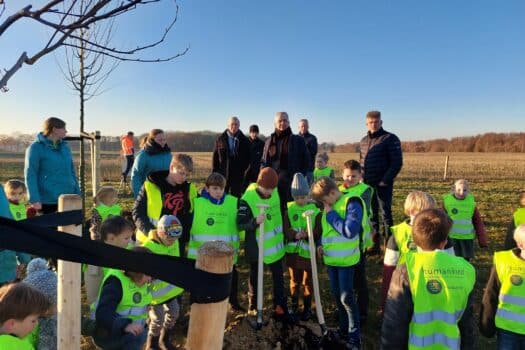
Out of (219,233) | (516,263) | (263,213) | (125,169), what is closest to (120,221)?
(219,233)

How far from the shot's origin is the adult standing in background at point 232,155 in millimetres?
5957

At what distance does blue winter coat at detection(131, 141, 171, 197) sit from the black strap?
347cm

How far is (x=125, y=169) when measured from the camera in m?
13.7

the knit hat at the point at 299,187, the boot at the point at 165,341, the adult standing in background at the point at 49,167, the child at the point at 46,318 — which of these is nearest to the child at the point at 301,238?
the knit hat at the point at 299,187

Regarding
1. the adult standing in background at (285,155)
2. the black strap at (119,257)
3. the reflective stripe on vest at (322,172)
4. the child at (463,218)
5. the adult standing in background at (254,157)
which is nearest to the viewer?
the black strap at (119,257)

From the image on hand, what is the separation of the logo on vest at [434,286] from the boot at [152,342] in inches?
93.3

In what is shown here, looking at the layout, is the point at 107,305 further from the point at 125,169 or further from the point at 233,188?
the point at 125,169

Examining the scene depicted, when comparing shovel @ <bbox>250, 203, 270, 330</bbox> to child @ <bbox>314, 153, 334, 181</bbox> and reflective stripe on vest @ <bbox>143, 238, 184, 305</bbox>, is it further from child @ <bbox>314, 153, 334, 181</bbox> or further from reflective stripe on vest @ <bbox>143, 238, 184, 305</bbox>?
child @ <bbox>314, 153, 334, 181</bbox>

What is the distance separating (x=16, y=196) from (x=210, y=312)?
4445 millimetres

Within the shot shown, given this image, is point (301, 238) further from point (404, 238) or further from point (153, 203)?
point (153, 203)

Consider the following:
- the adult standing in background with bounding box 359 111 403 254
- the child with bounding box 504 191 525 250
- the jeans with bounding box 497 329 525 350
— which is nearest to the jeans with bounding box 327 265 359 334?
the jeans with bounding box 497 329 525 350

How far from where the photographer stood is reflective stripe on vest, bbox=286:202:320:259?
418cm

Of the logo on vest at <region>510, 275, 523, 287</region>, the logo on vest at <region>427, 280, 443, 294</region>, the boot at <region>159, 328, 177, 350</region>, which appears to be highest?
the logo on vest at <region>427, 280, 443, 294</region>

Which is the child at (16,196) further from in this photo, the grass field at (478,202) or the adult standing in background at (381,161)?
the adult standing in background at (381,161)
